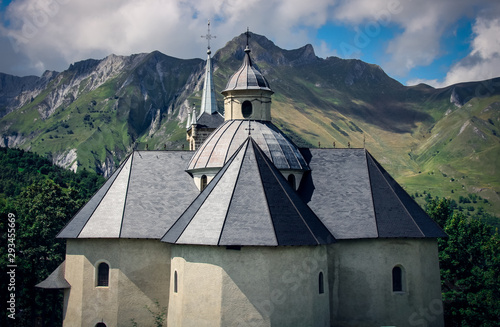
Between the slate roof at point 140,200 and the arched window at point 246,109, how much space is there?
6.21 meters

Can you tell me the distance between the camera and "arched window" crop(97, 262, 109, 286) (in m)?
42.3

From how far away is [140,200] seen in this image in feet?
146

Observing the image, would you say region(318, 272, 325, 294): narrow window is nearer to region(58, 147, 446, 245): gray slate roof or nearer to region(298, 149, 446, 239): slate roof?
region(58, 147, 446, 245): gray slate roof

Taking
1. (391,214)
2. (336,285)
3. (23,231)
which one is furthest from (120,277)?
(23,231)

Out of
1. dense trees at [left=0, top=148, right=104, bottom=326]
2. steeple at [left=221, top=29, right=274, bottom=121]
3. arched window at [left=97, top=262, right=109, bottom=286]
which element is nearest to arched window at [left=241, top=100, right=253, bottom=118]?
steeple at [left=221, top=29, right=274, bottom=121]

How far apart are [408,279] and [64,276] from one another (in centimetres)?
2428

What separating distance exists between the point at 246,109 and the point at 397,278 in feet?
61.4

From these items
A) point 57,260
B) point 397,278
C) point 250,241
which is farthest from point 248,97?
point 57,260

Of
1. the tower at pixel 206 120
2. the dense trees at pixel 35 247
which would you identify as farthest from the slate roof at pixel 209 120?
the dense trees at pixel 35 247

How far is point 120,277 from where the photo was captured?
137 ft

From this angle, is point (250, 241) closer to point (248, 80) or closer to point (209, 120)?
point (248, 80)

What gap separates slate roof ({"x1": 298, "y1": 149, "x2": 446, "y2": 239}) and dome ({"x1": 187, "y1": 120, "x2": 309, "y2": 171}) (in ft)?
6.10

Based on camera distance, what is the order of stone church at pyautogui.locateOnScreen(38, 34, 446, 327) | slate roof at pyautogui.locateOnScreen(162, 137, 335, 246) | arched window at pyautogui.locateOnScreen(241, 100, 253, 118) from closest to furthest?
stone church at pyautogui.locateOnScreen(38, 34, 446, 327)
slate roof at pyautogui.locateOnScreen(162, 137, 335, 246)
arched window at pyautogui.locateOnScreen(241, 100, 253, 118)

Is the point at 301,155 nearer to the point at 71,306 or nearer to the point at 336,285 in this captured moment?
the point at 336,285
